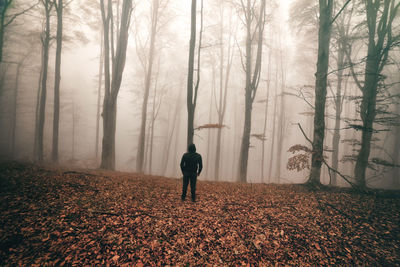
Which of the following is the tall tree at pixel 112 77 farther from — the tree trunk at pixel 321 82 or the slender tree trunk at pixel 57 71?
the tree trunk at pixel 321 82

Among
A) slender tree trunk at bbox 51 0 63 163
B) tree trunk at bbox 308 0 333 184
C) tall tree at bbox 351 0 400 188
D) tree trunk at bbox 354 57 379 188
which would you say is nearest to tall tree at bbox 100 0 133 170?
slender tree trunk at bbox 51 0 63 163

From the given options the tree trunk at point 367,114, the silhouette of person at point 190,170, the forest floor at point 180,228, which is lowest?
the forest floor at point 180,228

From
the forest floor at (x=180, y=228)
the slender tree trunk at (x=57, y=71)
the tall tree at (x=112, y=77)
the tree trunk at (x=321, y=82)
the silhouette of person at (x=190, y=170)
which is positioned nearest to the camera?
the forest floor at (x=180, y=228)

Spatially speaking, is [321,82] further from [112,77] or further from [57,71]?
[57,71]

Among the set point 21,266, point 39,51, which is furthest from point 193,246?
point 39,51

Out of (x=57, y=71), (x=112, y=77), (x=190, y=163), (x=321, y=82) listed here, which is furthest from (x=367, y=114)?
(x=57, y=71)

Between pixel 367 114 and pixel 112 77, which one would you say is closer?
pixel 367 114

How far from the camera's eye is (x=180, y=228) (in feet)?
12.1

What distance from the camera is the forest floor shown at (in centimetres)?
298

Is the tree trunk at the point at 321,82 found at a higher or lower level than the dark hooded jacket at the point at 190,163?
higher

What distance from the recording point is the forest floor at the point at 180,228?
2982 mm

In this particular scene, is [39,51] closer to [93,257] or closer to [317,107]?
[93,257]

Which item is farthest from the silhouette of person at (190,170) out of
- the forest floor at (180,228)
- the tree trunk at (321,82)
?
the tree trunk at (321,82)

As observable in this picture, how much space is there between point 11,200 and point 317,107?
10560 millimetres
